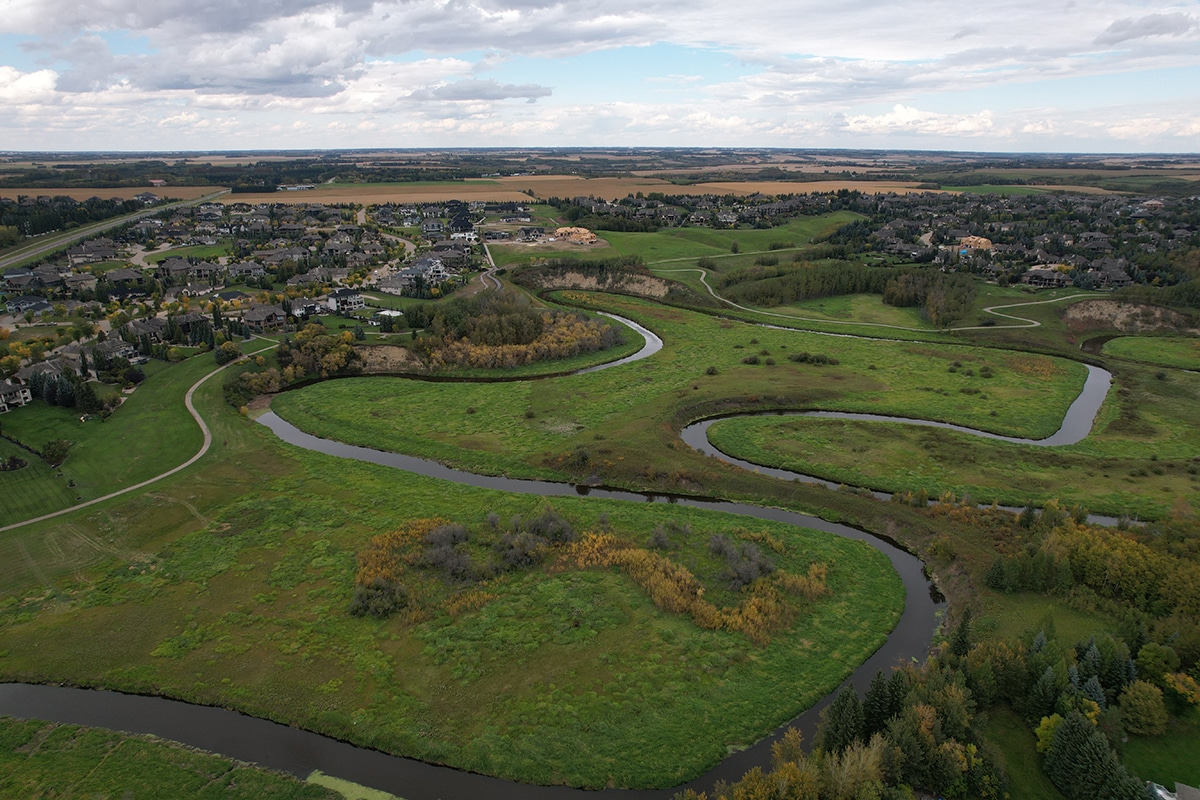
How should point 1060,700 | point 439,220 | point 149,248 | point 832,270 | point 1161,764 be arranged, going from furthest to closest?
point 439,220 < point 149,248 < point 832,270 < point 1060,700 < point 1161,764

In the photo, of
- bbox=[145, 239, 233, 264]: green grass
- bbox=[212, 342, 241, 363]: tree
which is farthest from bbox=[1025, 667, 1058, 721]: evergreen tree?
bbox=[145, 239, 233, 264]: green grass

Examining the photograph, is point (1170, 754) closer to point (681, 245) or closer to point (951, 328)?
point (951, 328)

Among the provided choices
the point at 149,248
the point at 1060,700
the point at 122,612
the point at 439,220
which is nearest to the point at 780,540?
the point at 1060,700

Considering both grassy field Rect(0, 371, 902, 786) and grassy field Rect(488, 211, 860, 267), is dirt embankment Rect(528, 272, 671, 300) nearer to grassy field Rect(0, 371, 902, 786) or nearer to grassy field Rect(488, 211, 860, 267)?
grassy field Rect(488, 211, 860, 267)

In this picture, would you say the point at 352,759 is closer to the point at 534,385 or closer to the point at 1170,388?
the point at 534,385

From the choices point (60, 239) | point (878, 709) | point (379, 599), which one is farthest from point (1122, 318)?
point (60, 239)

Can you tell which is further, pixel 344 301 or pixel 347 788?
pixel 344 301
